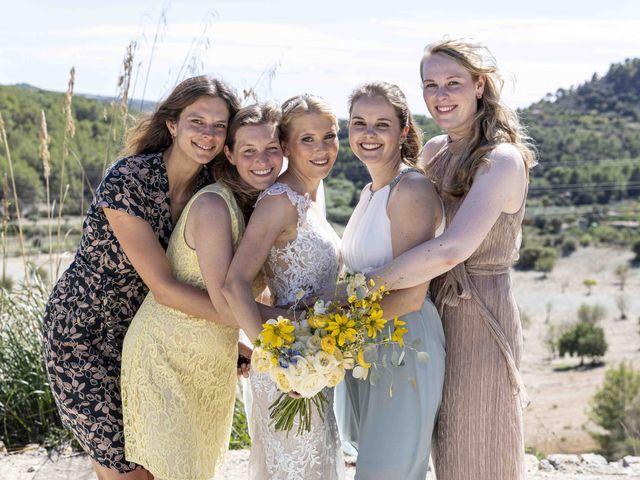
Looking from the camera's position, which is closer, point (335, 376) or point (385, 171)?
point (335, 376)

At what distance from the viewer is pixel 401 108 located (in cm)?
342

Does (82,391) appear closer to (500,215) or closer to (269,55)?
(500,215)

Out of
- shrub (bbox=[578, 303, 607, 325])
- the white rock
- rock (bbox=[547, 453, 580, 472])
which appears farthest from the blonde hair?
shrub (bbox=[578, 303, 607, 325])

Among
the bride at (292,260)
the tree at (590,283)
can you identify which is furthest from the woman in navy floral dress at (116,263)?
the tree at (590,283)

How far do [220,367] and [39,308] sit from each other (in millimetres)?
2922

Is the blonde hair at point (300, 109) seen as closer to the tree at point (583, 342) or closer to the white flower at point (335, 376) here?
the white flower at point (335, 376)

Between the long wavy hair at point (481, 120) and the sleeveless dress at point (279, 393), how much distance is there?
59 centimetres

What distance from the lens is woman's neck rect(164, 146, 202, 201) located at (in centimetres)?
362

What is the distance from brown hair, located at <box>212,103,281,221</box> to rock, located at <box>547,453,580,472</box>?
3119 mm

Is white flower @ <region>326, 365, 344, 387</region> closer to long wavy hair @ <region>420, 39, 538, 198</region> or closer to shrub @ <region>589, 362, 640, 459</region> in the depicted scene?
long wavy hair @ <region>420, 39, 538, 198</region>

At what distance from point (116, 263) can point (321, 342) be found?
106 cm

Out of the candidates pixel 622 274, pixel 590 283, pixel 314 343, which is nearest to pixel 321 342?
pixel 314 343

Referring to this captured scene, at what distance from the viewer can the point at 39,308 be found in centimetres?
602

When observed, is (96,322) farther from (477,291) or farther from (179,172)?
(477,291)
